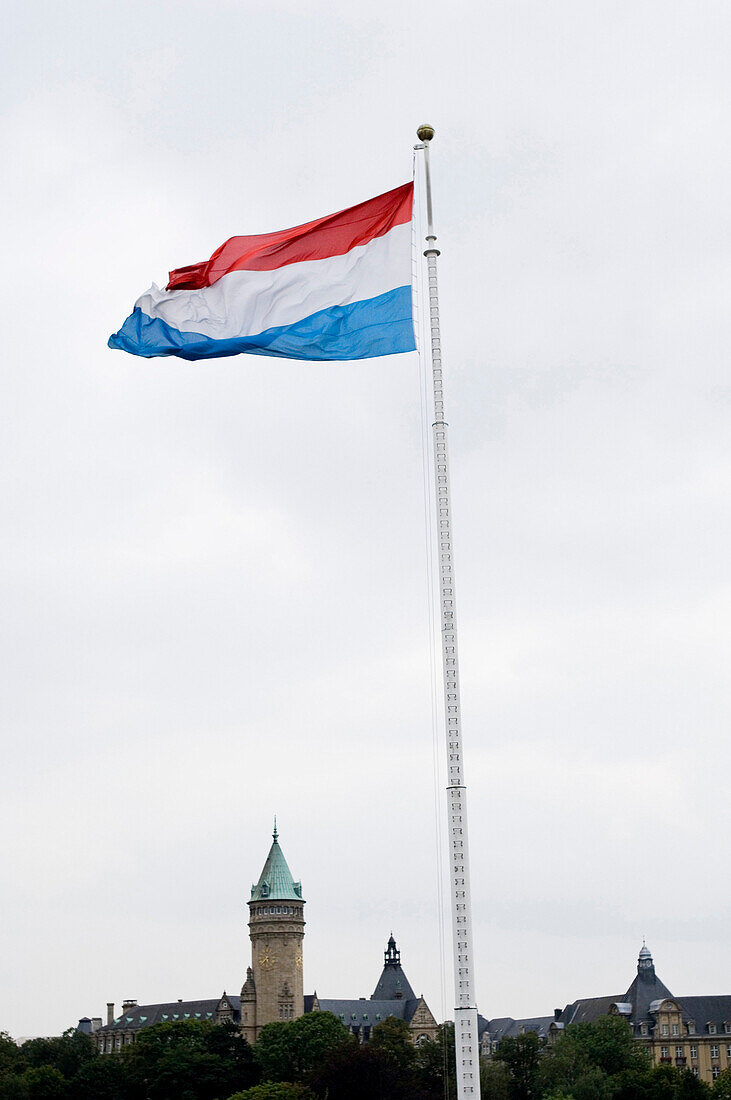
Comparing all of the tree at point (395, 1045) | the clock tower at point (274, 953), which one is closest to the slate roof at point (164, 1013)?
the clock tower at point (274, 953)

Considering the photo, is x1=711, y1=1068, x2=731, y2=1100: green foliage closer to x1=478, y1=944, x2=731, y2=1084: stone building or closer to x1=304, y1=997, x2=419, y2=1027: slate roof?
x1=478, y1=944, x2=731, y2=1084: stone building

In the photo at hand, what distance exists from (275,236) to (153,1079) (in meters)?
103

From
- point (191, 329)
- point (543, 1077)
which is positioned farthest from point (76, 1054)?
point (191, 329)

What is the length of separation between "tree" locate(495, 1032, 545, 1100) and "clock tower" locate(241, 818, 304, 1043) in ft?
161

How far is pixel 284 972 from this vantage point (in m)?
156

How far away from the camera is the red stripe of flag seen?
1017 inches

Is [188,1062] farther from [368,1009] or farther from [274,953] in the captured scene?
[368,1009]

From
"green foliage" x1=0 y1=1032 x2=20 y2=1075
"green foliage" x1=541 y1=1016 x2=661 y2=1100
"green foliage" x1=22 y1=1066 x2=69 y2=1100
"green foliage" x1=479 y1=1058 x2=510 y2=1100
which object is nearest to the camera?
"green foliage" x1=479 y1=1058 x2=510 y2=1100

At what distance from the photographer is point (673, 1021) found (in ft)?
471

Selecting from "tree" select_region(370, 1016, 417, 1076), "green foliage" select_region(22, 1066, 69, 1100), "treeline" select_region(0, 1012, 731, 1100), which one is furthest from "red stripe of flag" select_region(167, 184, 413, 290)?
"green foliage" select_region(22, 1066, 69, 1100)

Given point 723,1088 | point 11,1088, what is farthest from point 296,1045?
point 723,1088

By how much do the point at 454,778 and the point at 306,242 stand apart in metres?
10.6

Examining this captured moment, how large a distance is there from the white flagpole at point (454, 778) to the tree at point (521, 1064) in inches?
3351

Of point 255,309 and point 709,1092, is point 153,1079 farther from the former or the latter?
point 255,309
